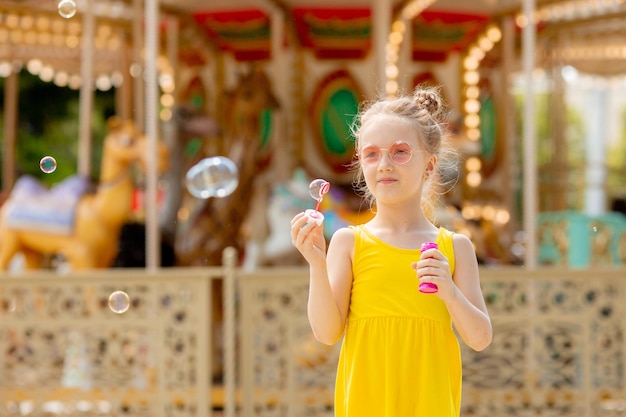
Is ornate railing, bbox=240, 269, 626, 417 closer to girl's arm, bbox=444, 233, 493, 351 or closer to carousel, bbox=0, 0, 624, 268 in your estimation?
carousel, bbox=0, 0, 624, 268

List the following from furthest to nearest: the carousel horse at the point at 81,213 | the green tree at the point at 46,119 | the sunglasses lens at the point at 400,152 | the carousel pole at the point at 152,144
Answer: the green tree at the point at 46,119, the carousel horse at the point at 81,213, the carousel pole at the point at 152,144, the sunglasses lens at the point at 400,152

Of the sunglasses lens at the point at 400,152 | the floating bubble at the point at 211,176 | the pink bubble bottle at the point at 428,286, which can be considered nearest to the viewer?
the pink bubble bottle at the point at 428,286

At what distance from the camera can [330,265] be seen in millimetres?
2801

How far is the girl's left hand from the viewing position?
251cm

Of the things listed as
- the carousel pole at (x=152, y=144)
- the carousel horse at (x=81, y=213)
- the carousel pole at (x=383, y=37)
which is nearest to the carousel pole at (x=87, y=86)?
the carousel horse at (x=81, y=213)

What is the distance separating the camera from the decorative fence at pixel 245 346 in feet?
21.4

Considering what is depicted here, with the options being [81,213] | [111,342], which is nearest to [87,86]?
[81,213]

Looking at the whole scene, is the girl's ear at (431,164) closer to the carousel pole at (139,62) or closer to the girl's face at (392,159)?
the girl's face at (392,159)

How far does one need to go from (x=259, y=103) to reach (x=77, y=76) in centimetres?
599

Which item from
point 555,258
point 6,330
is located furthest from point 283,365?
point 555,258

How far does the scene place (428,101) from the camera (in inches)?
112

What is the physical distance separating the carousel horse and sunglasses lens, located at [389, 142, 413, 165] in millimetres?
5935

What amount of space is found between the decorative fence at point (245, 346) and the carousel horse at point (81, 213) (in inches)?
68.5

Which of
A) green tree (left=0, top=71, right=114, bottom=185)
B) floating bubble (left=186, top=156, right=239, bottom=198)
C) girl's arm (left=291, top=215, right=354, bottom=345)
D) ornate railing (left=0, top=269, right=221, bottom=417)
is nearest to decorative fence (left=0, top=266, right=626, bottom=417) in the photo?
ornate railing (left=0, top=269, right=221, bottom=417)
